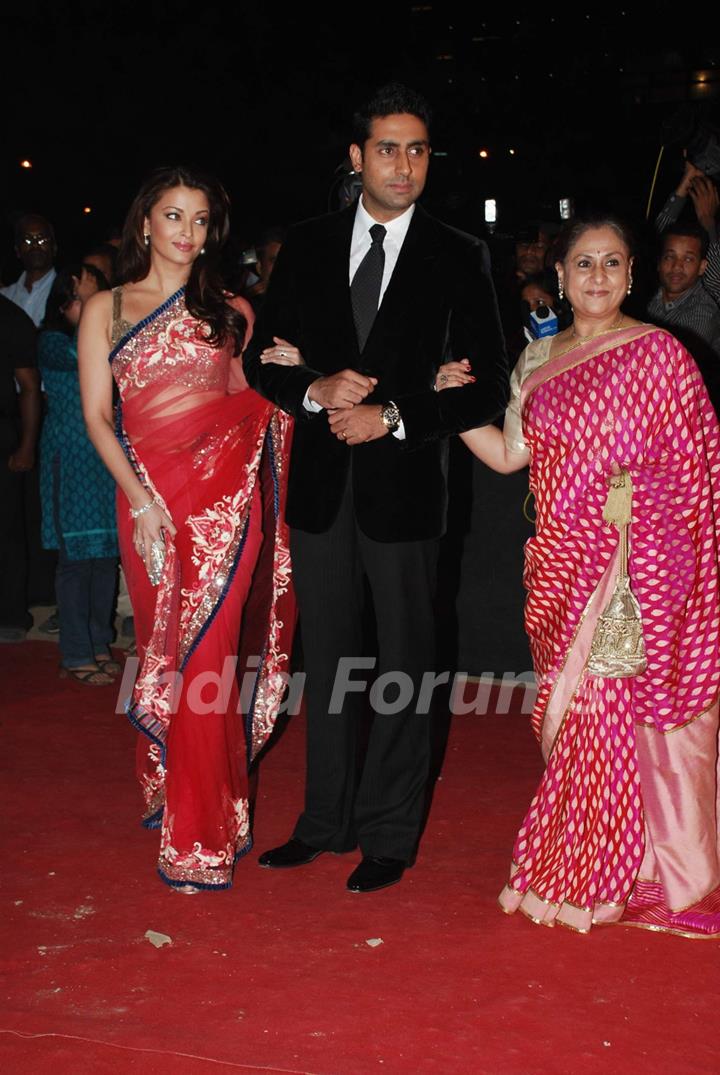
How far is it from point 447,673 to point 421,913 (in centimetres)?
229

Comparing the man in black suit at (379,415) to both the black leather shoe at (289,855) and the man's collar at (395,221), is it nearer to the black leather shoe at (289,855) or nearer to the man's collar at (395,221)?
the man's collar at (395,221)

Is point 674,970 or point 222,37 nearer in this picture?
point 674,970

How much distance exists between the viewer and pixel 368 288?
305 cm

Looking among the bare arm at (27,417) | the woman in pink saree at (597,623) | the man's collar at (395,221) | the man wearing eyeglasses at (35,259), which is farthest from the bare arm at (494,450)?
the man wearing eyeglasses at (35,259)

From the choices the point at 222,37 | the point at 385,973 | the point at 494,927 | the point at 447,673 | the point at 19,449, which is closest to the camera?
the point at 385,973

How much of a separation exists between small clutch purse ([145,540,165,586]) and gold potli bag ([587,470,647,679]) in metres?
1.12

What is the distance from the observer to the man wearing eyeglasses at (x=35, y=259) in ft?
21.7

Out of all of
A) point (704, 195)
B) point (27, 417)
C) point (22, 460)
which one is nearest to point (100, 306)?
point (27, 417)

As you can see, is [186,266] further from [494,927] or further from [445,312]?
[494,927]

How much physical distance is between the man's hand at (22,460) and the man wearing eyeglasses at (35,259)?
3.97 ft

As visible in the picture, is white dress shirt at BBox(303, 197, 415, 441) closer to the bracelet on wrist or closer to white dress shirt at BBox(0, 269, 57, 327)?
the bracelet on wrist

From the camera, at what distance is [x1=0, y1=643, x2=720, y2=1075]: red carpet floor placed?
91.7 inches

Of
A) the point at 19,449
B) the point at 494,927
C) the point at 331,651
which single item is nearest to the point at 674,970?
the point at 494,927

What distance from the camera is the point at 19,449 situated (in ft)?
18.6
